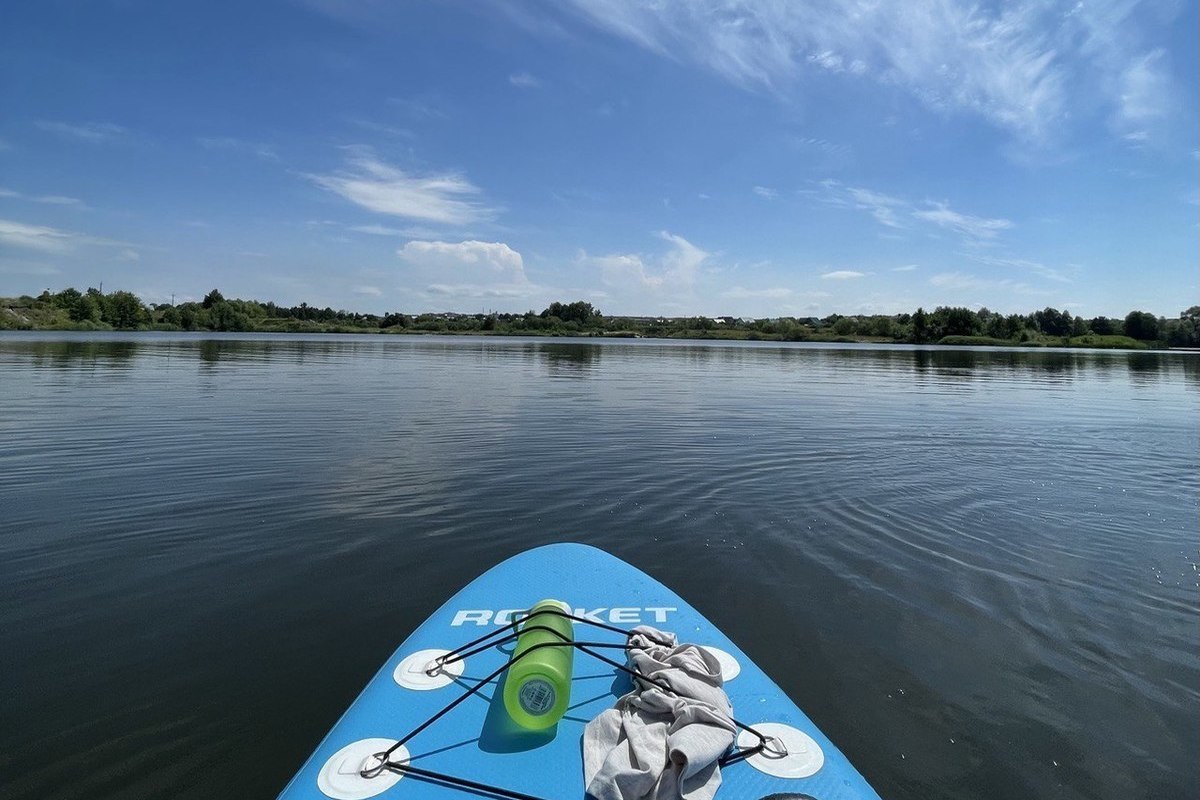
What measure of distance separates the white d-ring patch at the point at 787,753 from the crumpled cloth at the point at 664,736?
0.17 metres

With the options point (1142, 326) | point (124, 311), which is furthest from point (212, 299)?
point (1142, 326)

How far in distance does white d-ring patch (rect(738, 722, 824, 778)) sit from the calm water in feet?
3.56

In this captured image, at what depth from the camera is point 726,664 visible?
4277mm

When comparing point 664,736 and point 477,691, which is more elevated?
point 664,736

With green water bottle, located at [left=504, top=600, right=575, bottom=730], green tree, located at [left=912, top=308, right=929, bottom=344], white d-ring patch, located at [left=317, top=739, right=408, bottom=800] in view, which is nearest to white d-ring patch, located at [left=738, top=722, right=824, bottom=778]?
green water bottle, located at [left=504, top=600, right=575, bottom=730]

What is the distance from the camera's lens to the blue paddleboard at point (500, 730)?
3.11 meters

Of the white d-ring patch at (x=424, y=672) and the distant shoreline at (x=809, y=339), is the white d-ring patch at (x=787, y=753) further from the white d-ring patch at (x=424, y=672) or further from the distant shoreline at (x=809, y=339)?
the distant shoreline at (x=809, y=339)

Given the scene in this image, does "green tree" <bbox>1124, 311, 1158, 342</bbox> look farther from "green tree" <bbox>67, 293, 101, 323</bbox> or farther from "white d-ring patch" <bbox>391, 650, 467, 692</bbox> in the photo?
"green tree" <bbox>67, 293, 101, 323</bbox>

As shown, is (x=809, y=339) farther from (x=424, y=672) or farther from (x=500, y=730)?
(x=500, y=730)

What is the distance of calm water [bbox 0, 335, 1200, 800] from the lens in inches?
175

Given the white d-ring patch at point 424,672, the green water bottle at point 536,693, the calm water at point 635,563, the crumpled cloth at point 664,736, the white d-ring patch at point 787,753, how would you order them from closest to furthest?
the crumpled cloth at point 664,736, the white d-ring patch at point 787,753, the green water bottle at point 536,693, the white d-ring patch at point 424,672, the calm water at point 635,563

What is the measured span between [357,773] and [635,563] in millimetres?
4763

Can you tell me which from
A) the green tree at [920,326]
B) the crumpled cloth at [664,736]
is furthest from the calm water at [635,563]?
the green tree at [920,326]

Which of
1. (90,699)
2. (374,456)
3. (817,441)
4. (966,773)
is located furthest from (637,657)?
(817,441)
